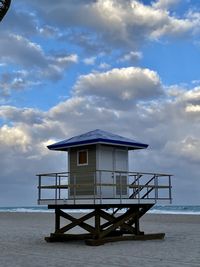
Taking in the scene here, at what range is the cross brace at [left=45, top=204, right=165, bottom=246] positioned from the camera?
1950 centimetres

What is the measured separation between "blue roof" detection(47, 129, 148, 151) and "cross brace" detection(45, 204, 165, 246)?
2.61m

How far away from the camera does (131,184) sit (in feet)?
67.3

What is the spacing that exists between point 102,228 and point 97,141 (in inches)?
148

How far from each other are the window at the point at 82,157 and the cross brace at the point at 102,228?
212 cm

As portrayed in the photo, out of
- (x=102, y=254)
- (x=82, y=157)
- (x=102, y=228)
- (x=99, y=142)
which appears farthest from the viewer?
(x=82, y=157)

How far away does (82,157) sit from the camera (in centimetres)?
2098

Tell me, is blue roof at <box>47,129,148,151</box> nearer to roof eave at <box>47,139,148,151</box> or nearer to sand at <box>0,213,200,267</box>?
roof eave at <box>47,139,148,151</box>

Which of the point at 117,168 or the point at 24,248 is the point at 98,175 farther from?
the point at 24,248

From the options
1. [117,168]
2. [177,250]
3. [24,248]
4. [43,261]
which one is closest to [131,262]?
[43,261]

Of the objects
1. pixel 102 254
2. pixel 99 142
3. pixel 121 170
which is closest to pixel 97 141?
pixel 99 142

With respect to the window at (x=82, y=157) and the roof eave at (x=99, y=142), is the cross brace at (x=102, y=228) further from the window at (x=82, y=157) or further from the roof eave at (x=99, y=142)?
the roof eave at (x=99, y=142)

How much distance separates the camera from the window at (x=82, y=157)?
819 inches

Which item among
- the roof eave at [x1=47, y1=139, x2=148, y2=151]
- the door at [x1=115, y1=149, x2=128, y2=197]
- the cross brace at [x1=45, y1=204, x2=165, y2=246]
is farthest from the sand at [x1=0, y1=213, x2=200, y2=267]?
the roof eave at [x1=47, y1=139, x2=148, y2=151]

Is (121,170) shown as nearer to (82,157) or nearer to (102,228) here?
(82,157)
